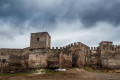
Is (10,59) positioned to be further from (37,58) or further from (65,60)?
(65,60)

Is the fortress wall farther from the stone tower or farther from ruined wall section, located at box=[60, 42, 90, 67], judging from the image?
the stone tower

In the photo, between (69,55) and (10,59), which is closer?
(69,55)

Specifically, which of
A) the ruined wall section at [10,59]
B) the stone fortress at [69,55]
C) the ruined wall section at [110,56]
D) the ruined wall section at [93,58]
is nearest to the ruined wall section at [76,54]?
the stone fortress at [69,55]

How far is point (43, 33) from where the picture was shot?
3191 cm

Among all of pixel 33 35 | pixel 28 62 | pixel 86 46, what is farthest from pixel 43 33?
pixel 86 46

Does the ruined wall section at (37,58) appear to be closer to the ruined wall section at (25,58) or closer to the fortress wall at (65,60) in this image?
the ruined wall section at (25,58)

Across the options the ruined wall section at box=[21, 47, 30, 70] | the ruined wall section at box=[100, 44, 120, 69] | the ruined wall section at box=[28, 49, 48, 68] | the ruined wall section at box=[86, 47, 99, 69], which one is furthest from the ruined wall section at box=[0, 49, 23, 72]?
the ruined wall section at box=[100, 44, 120, 69]

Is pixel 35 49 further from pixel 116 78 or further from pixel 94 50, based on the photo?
pixel 116 78

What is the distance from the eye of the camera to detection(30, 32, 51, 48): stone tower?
3136 centimetres

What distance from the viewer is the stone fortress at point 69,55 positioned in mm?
29625

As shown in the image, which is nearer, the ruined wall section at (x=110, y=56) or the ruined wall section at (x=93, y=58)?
the ruined wall section at (x=110, y=56)

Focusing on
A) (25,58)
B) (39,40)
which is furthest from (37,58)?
(25,58)

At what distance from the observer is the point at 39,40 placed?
104ft

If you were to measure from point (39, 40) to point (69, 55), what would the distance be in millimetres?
6340
